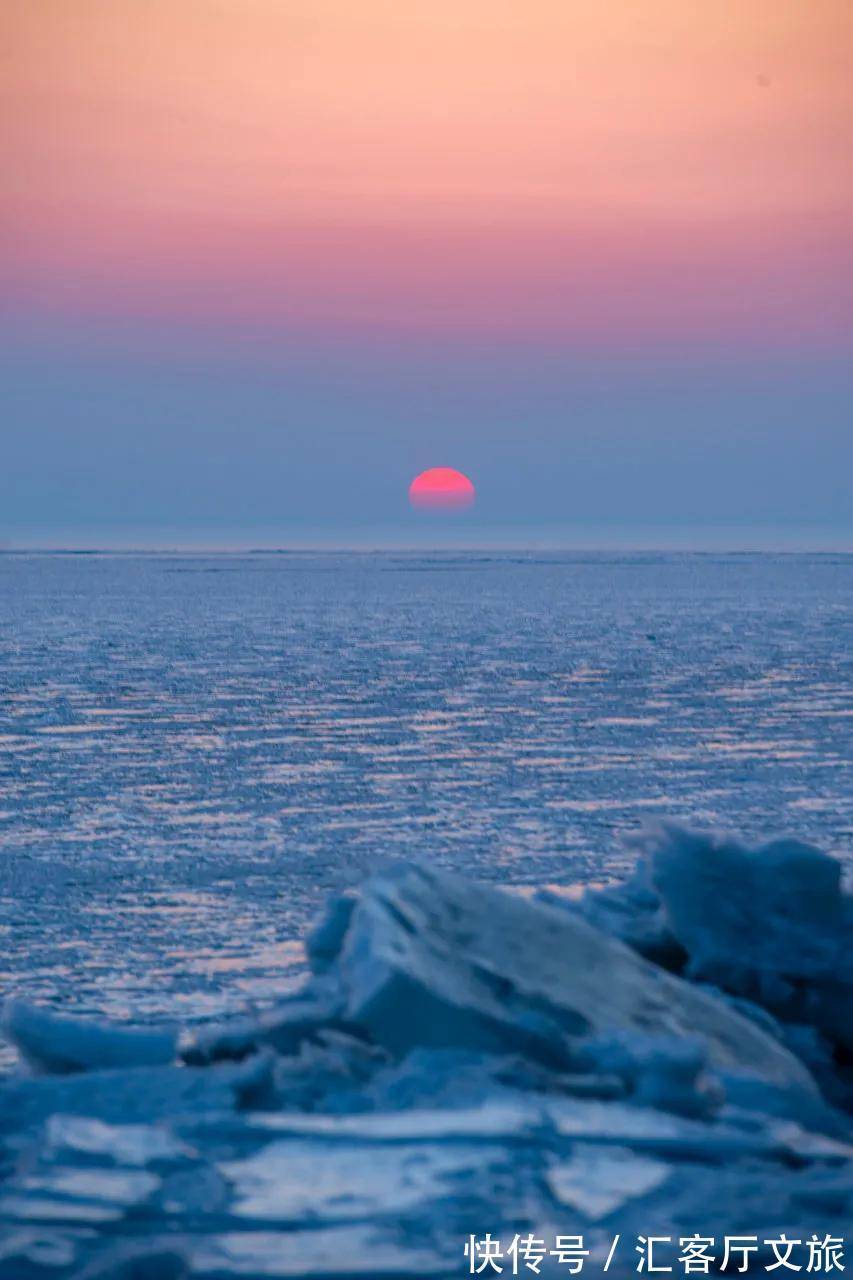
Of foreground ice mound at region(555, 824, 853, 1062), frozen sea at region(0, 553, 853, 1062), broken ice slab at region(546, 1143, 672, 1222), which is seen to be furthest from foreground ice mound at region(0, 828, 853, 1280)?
frozen sea at region(0, 553, 853, 1062)

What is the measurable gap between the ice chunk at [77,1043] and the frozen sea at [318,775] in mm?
1059

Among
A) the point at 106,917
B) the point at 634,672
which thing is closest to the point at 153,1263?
the point at 106,917

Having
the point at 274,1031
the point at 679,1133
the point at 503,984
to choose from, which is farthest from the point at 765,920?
the point at 274,1031

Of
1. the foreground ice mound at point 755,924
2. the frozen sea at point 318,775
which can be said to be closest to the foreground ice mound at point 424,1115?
the foreground ice mound at point 755,924

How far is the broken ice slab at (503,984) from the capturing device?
13.9 feet

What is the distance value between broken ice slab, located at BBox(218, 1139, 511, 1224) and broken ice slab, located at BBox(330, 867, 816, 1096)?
54 centimetres

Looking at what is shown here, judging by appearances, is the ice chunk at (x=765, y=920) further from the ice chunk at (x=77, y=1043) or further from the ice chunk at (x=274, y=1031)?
the ice chunk at (x=77, y=1043)

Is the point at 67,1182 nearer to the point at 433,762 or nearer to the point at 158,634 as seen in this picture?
the point at 433,762

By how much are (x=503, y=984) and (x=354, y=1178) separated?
99 cm

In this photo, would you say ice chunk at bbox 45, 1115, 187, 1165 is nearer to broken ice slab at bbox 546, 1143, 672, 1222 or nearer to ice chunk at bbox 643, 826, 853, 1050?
broken ice slab at bbox 546, 1143, 672, 1222

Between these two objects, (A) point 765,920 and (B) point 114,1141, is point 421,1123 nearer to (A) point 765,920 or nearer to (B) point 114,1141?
(B) point 114,1141

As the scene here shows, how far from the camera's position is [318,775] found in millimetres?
11961

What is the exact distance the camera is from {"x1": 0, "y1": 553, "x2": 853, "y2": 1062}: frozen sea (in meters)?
7.08

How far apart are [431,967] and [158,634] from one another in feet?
87.6
